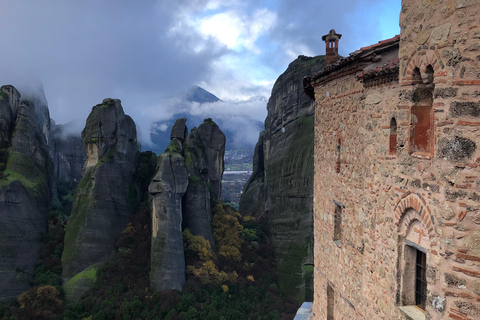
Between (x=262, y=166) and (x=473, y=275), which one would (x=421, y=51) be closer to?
(x=473, y=275)

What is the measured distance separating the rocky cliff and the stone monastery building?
1067 inches

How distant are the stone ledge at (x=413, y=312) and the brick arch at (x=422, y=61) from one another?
3.45m

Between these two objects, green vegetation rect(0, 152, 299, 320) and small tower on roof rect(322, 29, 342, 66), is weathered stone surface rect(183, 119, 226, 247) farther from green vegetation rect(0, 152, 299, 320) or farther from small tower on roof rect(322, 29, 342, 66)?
small tower on roof rect(322, 29, 342, 66)

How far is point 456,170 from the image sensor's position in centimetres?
418

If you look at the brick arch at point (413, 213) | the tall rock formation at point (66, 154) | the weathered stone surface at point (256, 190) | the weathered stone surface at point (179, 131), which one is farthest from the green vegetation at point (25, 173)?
the brick arch at point (413, 213)

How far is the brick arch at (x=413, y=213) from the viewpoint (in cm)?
479

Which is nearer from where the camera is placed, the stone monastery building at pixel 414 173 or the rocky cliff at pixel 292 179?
the stone monastery building at pixel 414 173

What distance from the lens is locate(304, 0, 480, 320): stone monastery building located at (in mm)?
4090

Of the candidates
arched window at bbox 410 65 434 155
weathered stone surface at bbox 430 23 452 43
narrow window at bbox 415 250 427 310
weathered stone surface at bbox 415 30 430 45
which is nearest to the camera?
weathered stone surface at bbox 430 23 452 43

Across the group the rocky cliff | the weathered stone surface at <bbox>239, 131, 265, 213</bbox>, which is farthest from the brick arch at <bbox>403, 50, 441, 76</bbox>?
the weathered stone surface at <bbox>239, 131, 265, 213</bbox>

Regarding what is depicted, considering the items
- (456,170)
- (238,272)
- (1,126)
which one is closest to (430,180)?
(456,170)

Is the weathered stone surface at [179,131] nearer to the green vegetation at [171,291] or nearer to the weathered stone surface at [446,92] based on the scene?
the green vegetation at [171,291]

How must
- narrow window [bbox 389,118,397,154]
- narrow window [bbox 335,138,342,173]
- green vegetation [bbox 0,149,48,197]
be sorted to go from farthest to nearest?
green vegetation [bbox 0,149,48,197] → narrow window [bbox 335,138,342,173] → narrow window [bbox 389,118,397,154]

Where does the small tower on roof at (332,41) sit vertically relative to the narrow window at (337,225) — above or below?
above
